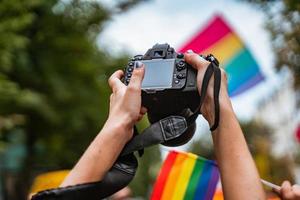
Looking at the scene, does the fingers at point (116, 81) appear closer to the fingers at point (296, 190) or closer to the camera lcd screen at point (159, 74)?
the camera lcd screen at point (159, 74)

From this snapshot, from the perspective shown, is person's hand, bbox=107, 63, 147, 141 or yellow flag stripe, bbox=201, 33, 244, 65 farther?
yellow flag stripe, bbox=201, 33, 244, 65

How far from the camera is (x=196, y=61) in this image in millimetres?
2389

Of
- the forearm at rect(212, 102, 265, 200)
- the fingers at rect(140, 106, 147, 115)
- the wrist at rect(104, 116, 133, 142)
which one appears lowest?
the forearm at rect(212, 102, 265, 200)

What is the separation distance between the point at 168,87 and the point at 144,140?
0.65ft

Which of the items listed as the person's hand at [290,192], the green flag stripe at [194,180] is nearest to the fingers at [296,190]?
the person's hand at [290,192]

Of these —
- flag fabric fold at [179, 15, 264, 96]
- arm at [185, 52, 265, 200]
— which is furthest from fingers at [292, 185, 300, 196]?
flag fabric fold at [179, 15, 264, 96]

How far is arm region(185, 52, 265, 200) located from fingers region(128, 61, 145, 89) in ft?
0.60

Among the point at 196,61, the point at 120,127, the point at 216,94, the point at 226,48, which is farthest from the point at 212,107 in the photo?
the point at 226,48

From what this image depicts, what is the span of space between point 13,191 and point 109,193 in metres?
17.5

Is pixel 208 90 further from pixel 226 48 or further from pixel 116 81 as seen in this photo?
pixel 226 48

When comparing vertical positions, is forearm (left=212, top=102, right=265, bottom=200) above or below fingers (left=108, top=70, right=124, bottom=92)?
below

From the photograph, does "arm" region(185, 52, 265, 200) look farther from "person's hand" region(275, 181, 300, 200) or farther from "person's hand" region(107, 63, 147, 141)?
"person's hand" region(275, 181, 300, 200)

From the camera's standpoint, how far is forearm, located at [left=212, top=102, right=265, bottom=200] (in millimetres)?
2207

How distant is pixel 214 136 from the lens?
2309 millimetres
